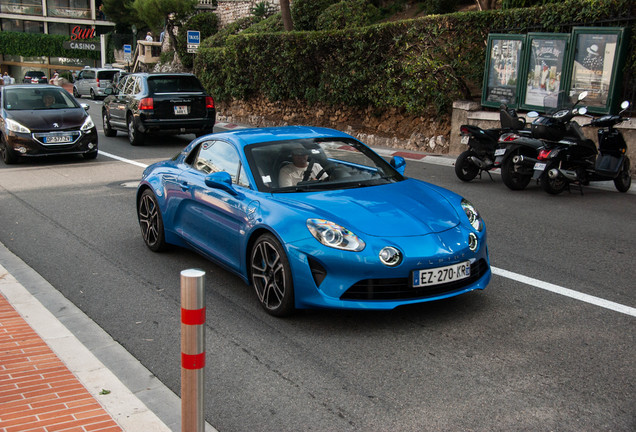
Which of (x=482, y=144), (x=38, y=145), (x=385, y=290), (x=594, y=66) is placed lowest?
(x=38, y=145)

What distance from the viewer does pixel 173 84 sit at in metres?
17.0

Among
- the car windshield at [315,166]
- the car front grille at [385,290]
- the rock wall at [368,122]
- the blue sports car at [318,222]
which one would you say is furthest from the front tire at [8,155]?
the car front grille at [385,290]

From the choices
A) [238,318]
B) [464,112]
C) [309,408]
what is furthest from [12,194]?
[464,112]

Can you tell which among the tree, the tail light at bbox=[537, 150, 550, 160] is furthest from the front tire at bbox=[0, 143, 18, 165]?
the tree

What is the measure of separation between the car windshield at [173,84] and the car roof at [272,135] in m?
10.9

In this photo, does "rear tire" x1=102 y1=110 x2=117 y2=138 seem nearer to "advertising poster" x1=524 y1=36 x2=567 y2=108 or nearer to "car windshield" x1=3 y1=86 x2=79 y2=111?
"car windshield" x1=3 y1=86 x2=79 y2=111

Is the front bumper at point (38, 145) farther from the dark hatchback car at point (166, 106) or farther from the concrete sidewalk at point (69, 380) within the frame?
the concrete sidewalk at point (69, 380)

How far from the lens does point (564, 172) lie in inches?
407

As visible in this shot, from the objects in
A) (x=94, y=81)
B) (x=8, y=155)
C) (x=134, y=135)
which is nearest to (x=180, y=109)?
(x=134, y=135)

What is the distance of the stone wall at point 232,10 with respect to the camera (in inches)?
1556

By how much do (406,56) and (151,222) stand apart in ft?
37.1

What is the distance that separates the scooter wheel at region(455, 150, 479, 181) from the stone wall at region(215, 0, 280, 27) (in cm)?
2965

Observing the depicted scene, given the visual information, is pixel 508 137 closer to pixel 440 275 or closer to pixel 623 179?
pixel 623 179

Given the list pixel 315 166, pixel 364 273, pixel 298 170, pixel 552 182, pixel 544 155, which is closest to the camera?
pixel 364 273
